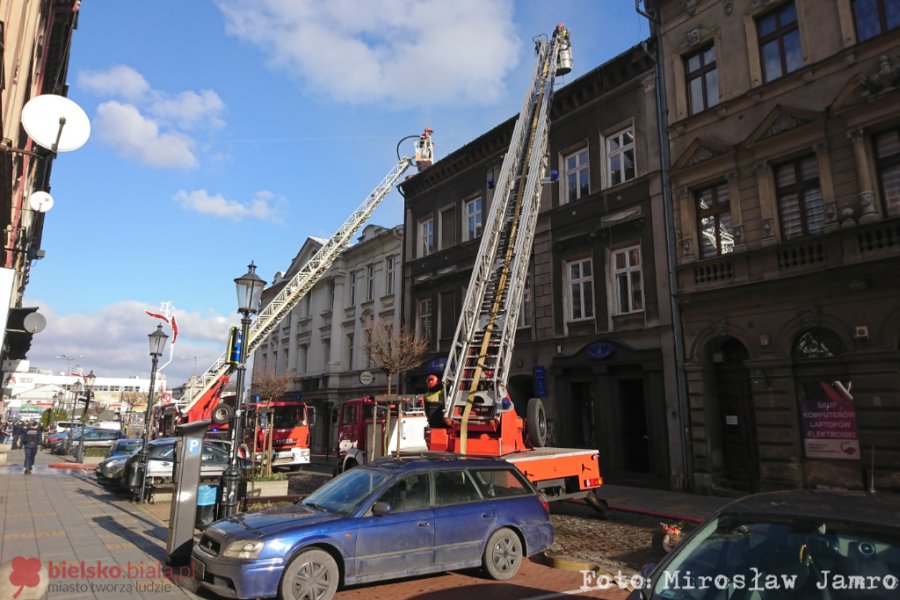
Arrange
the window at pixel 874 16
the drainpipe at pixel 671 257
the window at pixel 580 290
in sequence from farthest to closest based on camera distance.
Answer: the window at pixel 580 290 < the drainpipe at pixel 671 257 < the window at pixel 874 16

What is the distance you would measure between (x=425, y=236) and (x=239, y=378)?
18345mm

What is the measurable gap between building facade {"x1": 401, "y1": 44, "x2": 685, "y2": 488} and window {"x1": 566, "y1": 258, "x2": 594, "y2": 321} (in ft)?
0.12

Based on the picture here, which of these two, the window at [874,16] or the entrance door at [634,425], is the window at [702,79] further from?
the entrance door at [634,425]

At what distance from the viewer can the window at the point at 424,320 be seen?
2559cm

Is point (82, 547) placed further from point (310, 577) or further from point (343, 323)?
point (343, 323)

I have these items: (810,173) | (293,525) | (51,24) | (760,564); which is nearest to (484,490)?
(293,525)

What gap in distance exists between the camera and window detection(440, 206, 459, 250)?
25531mm

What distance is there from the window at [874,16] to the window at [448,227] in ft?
51.1

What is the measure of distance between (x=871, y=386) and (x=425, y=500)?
34.9 feet

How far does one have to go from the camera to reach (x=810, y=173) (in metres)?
13.8

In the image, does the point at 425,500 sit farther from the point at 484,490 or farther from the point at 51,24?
the point at 51,24

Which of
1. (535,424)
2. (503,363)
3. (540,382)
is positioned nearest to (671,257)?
(540,382)

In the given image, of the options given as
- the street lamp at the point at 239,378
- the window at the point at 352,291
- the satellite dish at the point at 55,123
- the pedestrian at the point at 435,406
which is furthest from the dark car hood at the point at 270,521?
the window at the point at 352,291

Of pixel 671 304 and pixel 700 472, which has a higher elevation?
pixel 671 304
